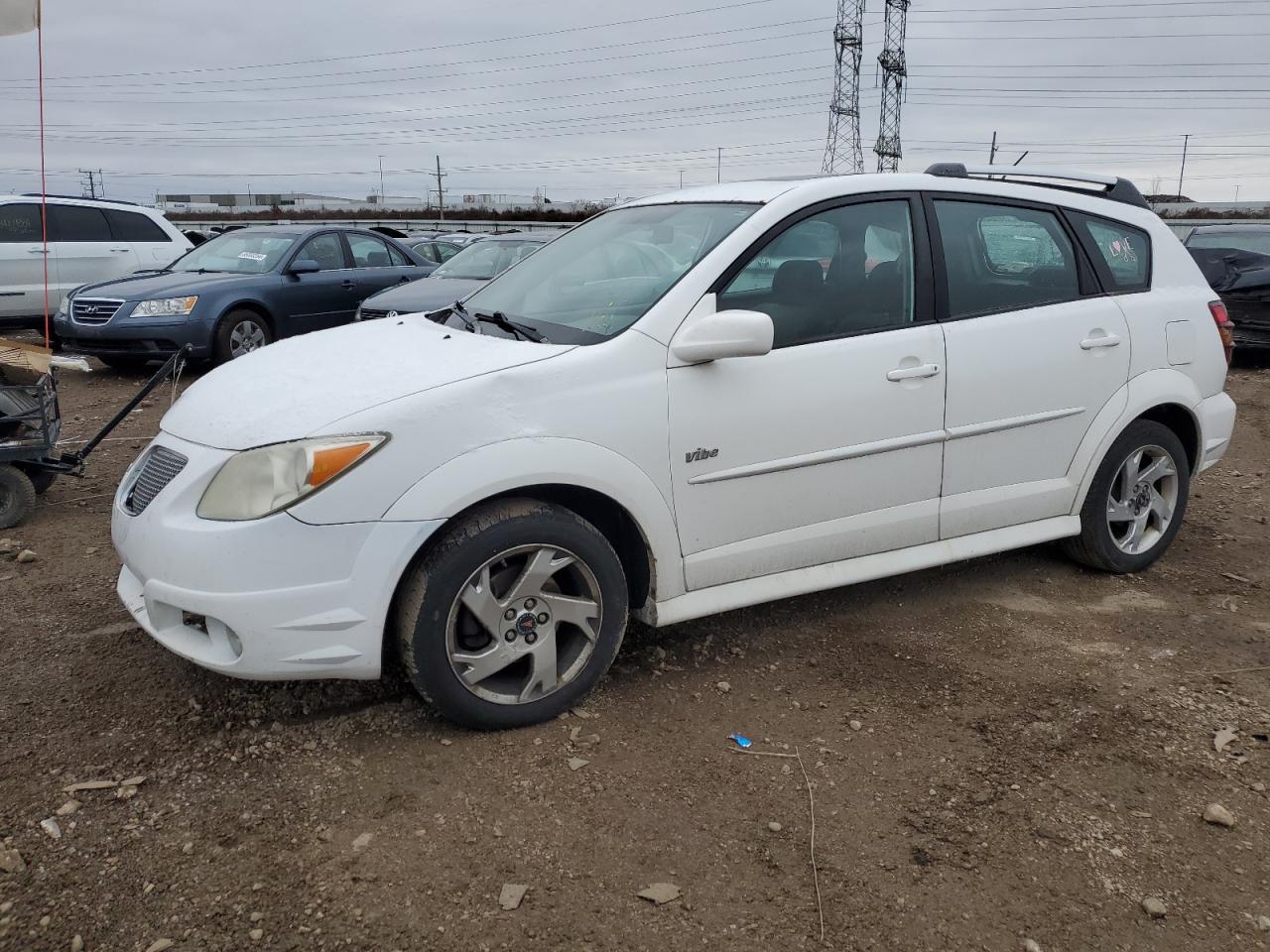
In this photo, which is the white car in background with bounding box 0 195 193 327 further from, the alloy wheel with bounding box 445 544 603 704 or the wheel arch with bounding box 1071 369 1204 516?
the wheel arch with bounding box 1071 369 1204 516

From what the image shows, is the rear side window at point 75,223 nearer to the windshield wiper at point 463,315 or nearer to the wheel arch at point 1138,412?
the windshield wiper at point 463,315

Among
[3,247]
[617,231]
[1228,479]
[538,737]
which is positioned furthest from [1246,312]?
[3,247]

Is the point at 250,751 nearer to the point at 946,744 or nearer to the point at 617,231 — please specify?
the point at 946,744

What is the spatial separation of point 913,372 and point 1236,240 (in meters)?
10.5

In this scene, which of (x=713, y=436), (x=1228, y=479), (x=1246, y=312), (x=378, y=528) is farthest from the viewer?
(x=1246, y=312)

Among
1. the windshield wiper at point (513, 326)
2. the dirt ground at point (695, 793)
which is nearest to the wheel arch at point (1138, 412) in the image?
the dirt ground at point (695, 793)

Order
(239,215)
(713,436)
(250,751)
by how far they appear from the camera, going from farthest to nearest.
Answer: (239,215)
(713,436)
(250,751)

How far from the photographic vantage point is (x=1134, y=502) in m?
4.76

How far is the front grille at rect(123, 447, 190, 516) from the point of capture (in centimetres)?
321

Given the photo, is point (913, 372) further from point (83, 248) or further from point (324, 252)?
point (83, 248)

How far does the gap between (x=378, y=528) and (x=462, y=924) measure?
3.61 ft

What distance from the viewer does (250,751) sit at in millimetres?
3189

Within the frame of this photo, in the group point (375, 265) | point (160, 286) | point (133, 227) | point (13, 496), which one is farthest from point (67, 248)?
point (13, 496)

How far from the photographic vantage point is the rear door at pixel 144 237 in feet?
40.9
